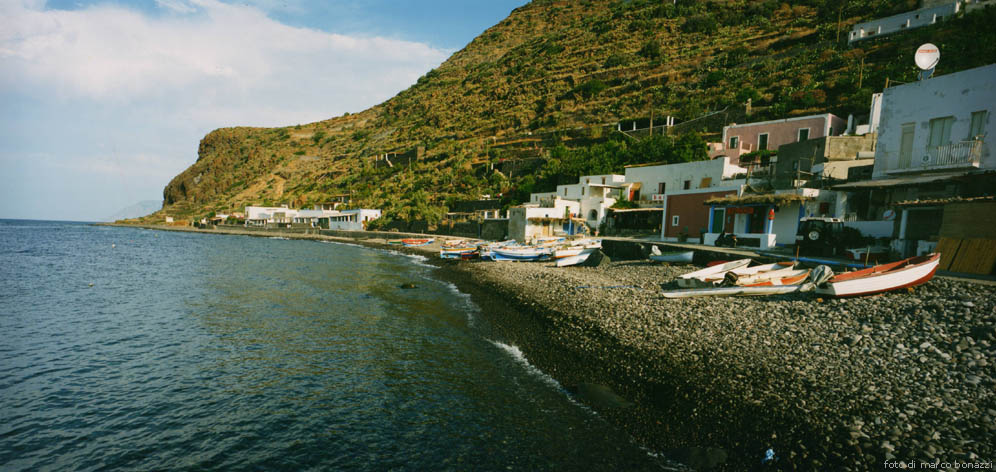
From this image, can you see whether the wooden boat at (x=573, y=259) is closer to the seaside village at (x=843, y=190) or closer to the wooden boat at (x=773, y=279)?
the seaside village at (x=843, y=190)

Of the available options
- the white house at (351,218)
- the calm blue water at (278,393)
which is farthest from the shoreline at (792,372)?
the white house at (351,218)

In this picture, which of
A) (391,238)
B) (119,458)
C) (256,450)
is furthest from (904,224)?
(391,238)

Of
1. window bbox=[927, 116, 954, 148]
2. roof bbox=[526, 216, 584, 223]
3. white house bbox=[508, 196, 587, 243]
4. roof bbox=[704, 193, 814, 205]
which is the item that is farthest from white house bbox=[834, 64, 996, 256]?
roof bbox=[526, 216, 584, 223]

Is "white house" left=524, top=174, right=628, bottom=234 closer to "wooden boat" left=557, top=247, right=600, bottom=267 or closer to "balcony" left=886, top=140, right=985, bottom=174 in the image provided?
"wooden boat" left=557, top=247, right=600, bottom=267

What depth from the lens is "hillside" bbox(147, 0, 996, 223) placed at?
49562mm

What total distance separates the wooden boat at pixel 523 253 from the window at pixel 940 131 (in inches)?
798

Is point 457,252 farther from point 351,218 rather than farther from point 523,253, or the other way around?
point 351,218

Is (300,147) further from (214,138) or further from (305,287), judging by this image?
(305,287)

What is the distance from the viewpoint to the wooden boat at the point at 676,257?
67.2 ft

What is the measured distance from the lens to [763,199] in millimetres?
21703

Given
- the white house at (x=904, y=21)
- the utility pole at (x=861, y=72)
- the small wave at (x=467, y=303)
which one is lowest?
the small wave at (x=467, y=303)

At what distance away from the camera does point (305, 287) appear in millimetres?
22438

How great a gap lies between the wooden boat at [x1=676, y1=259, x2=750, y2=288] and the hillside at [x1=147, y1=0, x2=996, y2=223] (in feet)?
107

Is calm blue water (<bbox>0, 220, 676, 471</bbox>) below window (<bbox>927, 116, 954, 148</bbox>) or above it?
below
